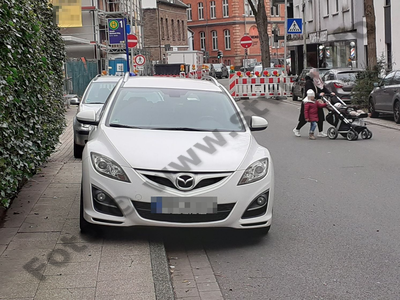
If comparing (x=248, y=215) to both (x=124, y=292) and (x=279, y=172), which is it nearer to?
(x=124, y=292)

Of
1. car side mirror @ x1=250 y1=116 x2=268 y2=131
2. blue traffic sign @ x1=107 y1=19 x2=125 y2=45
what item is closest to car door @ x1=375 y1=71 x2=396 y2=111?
car side mirror @ x1=250 y1=116 x2=268 y2=131

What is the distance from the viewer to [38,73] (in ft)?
29.5

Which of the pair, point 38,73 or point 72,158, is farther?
point 72,158

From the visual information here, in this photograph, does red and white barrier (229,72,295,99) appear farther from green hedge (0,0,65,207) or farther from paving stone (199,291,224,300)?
paving stone (199,291,224,300)

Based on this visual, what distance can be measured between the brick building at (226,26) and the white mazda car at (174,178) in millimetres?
94181

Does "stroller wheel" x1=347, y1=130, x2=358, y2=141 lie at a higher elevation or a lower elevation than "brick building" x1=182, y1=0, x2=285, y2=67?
lower

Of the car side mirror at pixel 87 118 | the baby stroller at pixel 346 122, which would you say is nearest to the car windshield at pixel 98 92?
the baby stroller at pixel 346 122

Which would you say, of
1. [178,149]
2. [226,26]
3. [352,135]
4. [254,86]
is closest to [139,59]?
[254,86]

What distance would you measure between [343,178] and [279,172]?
120 cm

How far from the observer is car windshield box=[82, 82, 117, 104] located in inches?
604

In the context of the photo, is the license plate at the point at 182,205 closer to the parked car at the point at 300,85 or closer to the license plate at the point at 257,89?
the parked car at the point at 300,85

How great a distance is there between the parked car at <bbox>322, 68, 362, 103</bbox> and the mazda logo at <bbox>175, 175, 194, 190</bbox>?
20.2 m

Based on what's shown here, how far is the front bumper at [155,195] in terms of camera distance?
626cm

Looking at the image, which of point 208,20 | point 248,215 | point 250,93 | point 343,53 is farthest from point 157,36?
point 248,215
